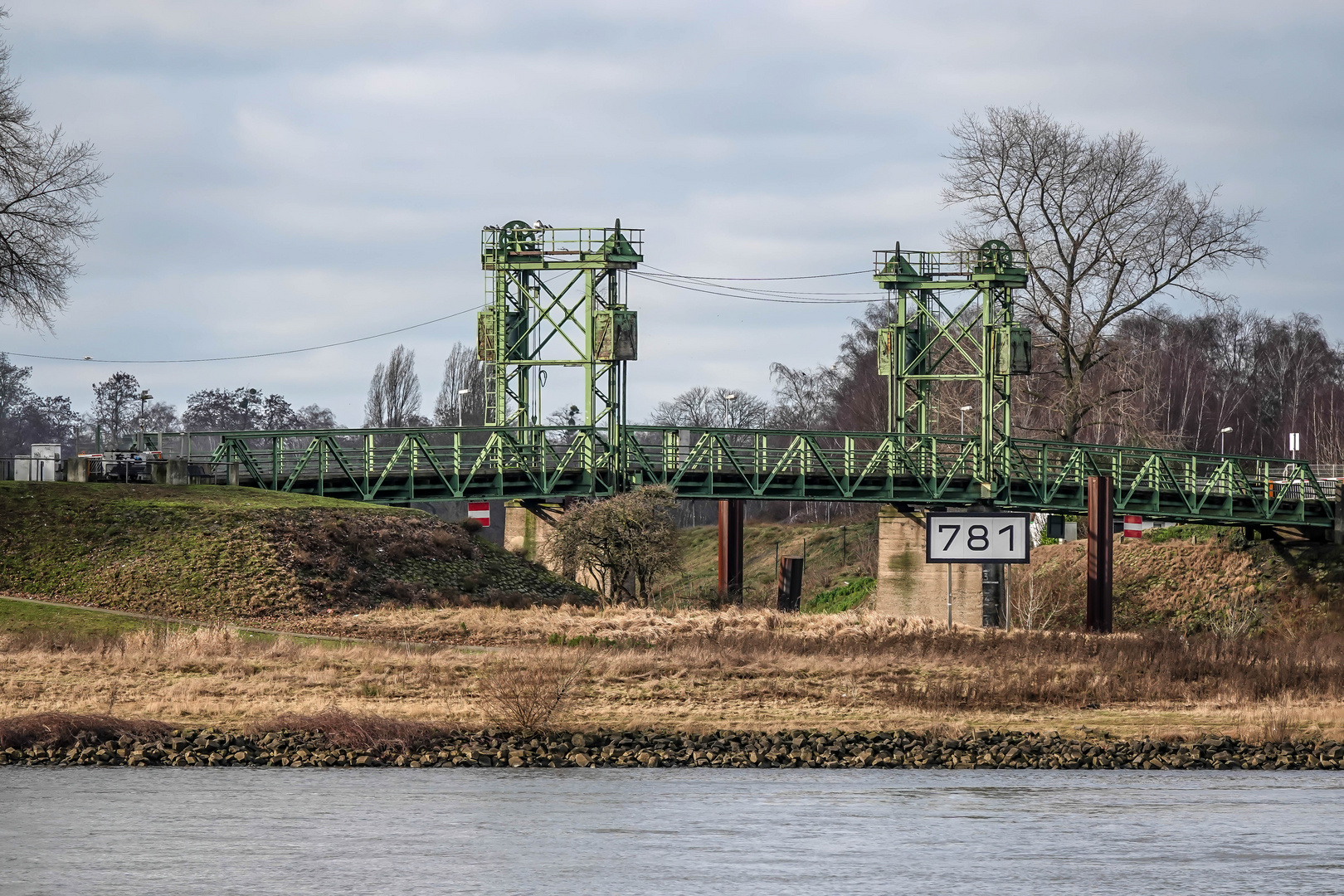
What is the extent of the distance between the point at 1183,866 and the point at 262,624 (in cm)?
2321

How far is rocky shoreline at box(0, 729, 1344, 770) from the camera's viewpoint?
2536cm

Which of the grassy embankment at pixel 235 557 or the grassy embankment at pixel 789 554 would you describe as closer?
the grassy embankment at pixel 235 557

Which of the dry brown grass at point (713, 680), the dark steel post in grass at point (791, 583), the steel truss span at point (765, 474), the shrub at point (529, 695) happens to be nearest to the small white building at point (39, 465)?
the steel truss span at point (765, 474)

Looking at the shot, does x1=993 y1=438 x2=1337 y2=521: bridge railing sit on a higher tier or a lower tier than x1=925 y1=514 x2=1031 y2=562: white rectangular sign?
higher

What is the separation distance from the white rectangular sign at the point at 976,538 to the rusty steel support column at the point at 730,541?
60.8 feet

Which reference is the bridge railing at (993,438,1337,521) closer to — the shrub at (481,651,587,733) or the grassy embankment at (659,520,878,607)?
the grassy embankment at (659,520,878,607)

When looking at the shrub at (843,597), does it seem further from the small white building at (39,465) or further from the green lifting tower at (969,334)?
the small white building at (39,465)

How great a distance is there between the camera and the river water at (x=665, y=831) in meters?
17.4

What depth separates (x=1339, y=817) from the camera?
2122 cm

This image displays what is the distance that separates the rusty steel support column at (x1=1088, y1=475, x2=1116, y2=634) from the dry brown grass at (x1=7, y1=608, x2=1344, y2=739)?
1691cm

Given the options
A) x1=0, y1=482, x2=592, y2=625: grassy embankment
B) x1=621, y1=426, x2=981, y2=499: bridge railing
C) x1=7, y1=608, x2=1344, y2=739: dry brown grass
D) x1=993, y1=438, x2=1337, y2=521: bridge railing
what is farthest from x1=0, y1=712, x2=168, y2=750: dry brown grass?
x1=993, y1=438, x2=1337, y2=521: bridge railing

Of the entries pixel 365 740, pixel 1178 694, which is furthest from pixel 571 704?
pixel 1178 694

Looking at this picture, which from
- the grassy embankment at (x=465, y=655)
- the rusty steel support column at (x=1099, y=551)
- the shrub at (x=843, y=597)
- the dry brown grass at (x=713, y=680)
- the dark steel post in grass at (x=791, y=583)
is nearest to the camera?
the dry brown grass at (x=713, y=680)

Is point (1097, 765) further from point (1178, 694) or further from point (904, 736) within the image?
point (1178, 694)
